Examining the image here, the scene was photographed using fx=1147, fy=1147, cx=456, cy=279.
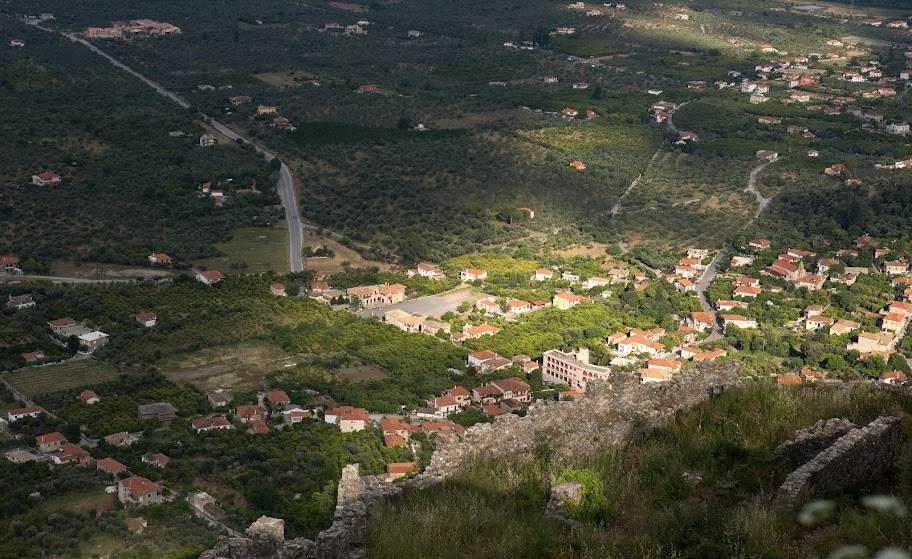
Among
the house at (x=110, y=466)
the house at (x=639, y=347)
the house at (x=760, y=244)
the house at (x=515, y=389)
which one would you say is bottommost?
the house at (x=760, y=244)

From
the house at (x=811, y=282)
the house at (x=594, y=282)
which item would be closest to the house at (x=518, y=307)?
the house at (x=594, y=282)

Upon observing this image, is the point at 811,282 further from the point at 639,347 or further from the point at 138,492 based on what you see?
the point at 138,492

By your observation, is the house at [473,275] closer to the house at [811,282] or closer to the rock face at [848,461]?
the house at [811,282]

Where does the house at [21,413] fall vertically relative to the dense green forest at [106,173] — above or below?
above

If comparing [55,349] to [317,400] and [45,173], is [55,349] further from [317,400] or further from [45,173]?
[45,173]

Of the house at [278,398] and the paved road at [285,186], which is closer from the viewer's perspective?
the house at [278,398]

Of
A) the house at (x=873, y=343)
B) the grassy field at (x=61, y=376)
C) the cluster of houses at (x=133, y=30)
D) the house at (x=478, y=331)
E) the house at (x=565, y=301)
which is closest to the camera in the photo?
the grassy field at (x=61, y=376)
